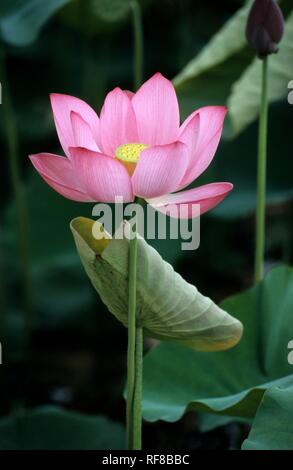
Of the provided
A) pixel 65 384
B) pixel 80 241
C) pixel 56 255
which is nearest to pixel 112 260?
pixel 80 241

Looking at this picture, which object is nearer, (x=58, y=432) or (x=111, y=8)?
(x=58, y=432)

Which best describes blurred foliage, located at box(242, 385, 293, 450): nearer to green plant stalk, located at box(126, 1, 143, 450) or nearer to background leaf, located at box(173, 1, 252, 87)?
green plant stalk, located at box(126, 1, 143, 450)

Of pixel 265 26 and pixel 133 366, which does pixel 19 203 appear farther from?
pixel 133 366

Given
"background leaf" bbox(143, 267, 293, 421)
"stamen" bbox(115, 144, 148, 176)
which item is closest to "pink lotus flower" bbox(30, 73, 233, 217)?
"stamen" bbox(115, 144, 148, 176)

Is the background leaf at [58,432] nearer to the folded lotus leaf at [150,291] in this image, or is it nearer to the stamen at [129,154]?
the folded lotus leaf at [150,291]

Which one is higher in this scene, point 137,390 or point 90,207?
point 90,207

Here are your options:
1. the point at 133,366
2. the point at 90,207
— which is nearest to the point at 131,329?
the point at 133,366
